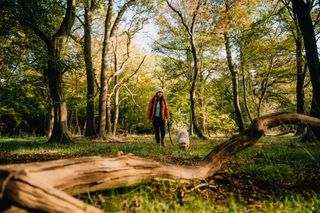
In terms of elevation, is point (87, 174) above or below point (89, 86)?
below

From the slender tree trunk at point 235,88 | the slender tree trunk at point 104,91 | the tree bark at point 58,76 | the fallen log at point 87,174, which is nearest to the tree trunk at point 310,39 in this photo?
the fallen log at point 87,174

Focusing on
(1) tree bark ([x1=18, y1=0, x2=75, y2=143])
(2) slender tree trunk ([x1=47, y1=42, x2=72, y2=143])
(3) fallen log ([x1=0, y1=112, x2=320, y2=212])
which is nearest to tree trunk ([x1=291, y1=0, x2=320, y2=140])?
(3) fallen log ([x1=0, y1=112, x2=320, y2=212])

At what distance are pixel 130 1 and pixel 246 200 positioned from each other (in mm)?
20302

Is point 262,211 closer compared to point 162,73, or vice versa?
point 262,211

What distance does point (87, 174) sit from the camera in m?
2.90

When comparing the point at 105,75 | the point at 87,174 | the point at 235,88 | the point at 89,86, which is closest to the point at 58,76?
the point at 105,75

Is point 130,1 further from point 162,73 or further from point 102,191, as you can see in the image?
point 162,73

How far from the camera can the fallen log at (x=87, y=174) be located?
7.09 feet

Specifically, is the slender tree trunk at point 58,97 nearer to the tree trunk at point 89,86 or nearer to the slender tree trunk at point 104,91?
the tree trunk at point 89,86

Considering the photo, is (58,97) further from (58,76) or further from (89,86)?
(89,86)

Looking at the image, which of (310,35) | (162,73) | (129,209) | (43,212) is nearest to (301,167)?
(129,209)

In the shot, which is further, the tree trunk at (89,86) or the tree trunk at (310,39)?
the tree trunk at (89,86)

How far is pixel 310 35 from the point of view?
36.3 ft

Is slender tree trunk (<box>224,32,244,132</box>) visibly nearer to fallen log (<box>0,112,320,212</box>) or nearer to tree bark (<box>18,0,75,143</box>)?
tree bark (<box>18,0,75,143</box>)
